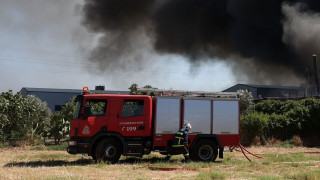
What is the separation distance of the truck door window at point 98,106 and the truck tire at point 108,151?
3.41ft

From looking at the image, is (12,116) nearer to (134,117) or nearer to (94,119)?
(94,119)

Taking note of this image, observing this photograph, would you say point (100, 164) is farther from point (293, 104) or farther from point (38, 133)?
point (293, 104)

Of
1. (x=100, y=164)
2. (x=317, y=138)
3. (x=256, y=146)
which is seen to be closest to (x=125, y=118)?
(x=100, y=164)

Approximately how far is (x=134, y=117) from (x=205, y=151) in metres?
3.14

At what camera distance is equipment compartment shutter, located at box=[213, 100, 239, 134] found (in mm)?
12273

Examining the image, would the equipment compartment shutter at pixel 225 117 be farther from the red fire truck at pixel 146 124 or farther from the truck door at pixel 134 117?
the truck door at pixel 134 117

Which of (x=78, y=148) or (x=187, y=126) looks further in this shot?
(x=187, y=126)

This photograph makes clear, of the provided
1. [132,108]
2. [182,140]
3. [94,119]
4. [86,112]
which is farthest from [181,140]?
[86,112]

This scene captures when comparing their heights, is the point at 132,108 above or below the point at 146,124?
above

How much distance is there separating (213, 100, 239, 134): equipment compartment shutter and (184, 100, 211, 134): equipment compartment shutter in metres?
0.30

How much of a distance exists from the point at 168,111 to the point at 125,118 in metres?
1.66

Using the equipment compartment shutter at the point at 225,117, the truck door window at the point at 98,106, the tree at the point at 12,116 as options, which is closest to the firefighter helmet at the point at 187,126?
the equipment compartment shutter at the point at 225,117

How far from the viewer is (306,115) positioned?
22906 millimetres

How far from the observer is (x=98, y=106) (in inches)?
453
